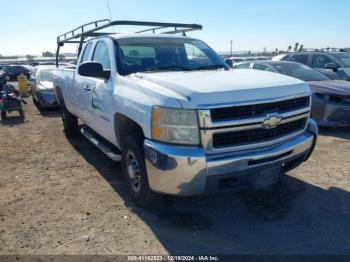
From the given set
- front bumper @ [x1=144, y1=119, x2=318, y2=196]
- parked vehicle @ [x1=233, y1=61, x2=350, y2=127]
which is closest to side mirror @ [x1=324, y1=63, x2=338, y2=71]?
parked vehicle @ [x1=233, y1=61, x2=350, y2=127]

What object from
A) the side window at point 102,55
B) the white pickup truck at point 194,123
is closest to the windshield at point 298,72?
the white pickup truck at point 194,123

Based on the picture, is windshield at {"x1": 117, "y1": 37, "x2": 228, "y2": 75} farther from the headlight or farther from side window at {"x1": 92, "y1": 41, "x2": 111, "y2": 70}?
the headlight

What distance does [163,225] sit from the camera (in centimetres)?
376

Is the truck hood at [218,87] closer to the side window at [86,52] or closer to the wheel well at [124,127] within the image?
the wheel well at [124,127]

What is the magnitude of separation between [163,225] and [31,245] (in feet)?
4.21

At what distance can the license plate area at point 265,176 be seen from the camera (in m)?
3.50

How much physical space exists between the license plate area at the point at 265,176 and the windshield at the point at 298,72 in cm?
533

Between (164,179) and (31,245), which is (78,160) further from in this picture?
(164,179)

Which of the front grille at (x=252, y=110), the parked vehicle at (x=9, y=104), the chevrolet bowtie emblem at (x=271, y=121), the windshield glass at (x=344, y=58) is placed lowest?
the parked vehicle at (x=9, y=104)

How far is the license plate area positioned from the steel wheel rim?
49.1 inches

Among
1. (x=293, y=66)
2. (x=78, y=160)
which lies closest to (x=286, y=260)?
(x=78, y=160)

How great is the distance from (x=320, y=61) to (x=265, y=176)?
346 inches

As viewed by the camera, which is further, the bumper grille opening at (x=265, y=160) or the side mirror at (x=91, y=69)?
the side mirror at (x=91, y=69)

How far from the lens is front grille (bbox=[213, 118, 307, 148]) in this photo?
3.34m
